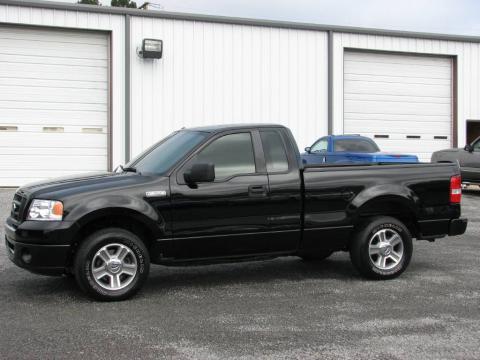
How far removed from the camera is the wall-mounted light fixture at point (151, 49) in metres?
18.0

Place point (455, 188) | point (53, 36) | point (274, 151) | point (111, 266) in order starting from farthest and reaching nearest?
point (53, 36), point (455, 188), point (274, 151), point (111, 266)

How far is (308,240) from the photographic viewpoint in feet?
22.0

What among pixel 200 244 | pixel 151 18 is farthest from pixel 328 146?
pixel 200 244

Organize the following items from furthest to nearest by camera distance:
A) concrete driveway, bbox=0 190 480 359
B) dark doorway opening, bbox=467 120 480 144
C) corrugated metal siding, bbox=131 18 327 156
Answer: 1. dark doorway opening, bbox=467 120 480 144
2. corrugated metal siding, bbox=131 18 327 156
3. concrete driveway, bbox=0 190 480 359

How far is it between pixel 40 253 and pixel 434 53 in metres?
19.1

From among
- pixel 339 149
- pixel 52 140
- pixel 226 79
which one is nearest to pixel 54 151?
pixel 52 140

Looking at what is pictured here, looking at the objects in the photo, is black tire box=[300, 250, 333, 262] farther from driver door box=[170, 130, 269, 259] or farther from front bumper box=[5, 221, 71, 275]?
front bumper box=[5, 221, 71, 275]

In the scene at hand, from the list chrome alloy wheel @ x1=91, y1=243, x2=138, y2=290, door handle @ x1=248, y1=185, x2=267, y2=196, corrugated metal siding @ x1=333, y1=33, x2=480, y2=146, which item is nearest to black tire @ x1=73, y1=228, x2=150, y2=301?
chrome alloy wheel @ x1=91, y1=243, x2=138, y2=290

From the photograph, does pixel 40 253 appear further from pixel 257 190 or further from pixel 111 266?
pixel 257 190

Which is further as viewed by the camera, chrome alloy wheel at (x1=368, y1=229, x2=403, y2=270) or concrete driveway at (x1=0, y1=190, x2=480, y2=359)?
chrome alloy wheel at (x1=368, y1=229, x2=403, y2=270)

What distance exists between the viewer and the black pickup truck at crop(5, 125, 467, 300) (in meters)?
5.87

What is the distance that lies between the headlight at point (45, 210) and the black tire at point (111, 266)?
369 mm

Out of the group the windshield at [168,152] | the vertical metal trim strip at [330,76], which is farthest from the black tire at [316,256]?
the vertical metal trim strip at [330,76]

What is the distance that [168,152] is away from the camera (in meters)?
6.70
